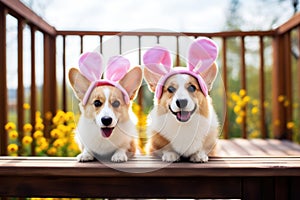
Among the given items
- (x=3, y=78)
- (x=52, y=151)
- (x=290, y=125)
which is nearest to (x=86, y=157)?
(x=3, y=78)

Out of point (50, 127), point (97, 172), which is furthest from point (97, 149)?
point (50, 127)

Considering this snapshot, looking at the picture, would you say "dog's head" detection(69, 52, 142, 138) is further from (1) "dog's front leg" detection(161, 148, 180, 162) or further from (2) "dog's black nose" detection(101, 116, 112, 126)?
(1) "dog's front leg" detection(161, 148, 180, 162)

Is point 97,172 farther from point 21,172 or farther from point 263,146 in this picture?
point 263,146

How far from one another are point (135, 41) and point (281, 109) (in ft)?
6.01

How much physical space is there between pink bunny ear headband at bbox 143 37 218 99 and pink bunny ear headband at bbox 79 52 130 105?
0.29 feet

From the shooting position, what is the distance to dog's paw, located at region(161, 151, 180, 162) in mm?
1295

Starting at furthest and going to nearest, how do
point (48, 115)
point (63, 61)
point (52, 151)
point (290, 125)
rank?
point (290, 125) → point (63, 61) → point (48, 115) → point (52, 151)

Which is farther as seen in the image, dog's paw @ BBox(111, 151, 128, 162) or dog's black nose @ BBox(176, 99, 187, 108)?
dog's paw @ BBox(111, 151, 128, 162)

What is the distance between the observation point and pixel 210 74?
4.27 ft

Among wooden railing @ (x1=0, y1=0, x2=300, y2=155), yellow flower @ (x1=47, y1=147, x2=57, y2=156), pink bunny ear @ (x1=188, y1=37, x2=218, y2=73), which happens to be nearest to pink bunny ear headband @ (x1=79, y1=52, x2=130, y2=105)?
pink bunny ear @ (x1=188, y1=37, x2=218, y2=73)

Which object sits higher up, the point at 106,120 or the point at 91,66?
the point at 91,66

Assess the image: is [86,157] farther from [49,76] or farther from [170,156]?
[49,76]

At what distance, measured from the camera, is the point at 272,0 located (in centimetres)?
395

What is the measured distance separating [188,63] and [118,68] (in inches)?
9.4
